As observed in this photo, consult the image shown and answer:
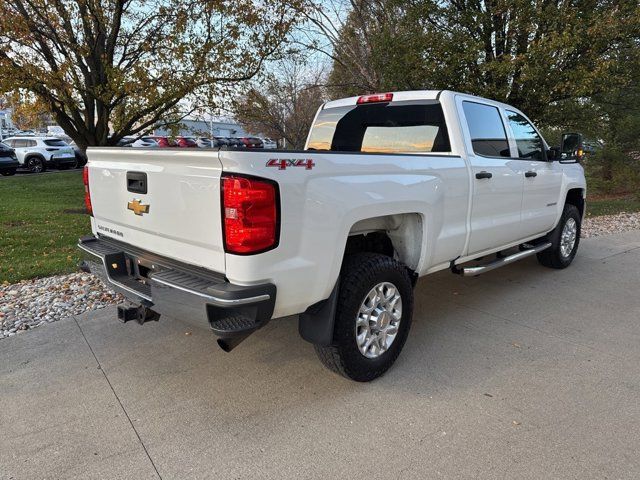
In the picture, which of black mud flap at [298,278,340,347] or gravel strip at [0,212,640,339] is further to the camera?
gravel strip at [0,212,640,339]

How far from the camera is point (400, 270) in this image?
3.34 metres

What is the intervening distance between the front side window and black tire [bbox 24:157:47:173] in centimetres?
2081

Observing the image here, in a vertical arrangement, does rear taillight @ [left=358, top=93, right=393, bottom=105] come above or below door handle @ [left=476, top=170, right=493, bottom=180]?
above

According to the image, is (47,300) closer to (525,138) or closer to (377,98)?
(377,98)

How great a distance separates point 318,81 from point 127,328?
15102mm

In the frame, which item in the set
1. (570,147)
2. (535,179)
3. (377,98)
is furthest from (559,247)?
(377,98)

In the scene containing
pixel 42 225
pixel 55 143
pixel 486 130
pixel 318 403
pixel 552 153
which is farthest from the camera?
pixel 55 143

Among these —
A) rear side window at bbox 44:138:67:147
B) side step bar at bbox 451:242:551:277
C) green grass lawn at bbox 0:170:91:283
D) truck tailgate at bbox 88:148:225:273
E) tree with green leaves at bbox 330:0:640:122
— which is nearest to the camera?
truck tailgate at bbox 88:148:225:273

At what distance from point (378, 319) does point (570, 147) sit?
390 cm

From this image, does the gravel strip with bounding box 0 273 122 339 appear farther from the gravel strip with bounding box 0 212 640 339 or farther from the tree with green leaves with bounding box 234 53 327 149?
the tree with green leaves with bounding box 234 53 327 149

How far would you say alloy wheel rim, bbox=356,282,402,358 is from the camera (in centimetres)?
318

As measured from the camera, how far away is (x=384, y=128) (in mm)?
4562

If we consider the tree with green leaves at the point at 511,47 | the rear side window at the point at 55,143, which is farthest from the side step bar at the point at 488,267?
the rear side window at the point at 55,143

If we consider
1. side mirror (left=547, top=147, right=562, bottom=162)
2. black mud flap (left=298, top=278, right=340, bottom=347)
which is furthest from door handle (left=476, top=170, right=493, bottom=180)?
black mud flap (left=298, top=278, right=340, bottom=347)
